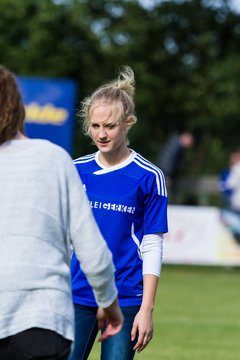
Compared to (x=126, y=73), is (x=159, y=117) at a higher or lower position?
lower

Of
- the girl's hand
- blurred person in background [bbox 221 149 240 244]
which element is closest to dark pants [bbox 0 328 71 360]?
the girl's hand

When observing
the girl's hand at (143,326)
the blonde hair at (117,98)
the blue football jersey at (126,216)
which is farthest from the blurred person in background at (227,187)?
the girl's hand at (143,326)

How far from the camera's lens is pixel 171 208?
18734 mm

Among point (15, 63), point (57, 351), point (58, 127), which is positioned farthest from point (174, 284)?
point (15, 63)

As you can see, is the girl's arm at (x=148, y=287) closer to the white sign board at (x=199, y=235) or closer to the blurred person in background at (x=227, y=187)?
the white sign board at (x=199, y=235)

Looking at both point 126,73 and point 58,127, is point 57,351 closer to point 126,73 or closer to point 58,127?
point 126,73

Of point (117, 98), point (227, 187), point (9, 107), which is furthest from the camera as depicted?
point (227, 187)

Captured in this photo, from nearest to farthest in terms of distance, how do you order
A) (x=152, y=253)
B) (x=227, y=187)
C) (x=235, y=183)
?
(x=152, y=253) < (x=235, y=183) < (x=227, y=187)

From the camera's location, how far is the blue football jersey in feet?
16.5

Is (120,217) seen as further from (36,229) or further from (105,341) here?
(36,229)

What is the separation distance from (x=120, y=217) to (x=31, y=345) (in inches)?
57.3

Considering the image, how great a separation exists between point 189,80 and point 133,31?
3054mm

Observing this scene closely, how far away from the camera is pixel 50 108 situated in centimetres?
1911

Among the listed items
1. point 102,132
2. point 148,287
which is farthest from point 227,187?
point 148,287
